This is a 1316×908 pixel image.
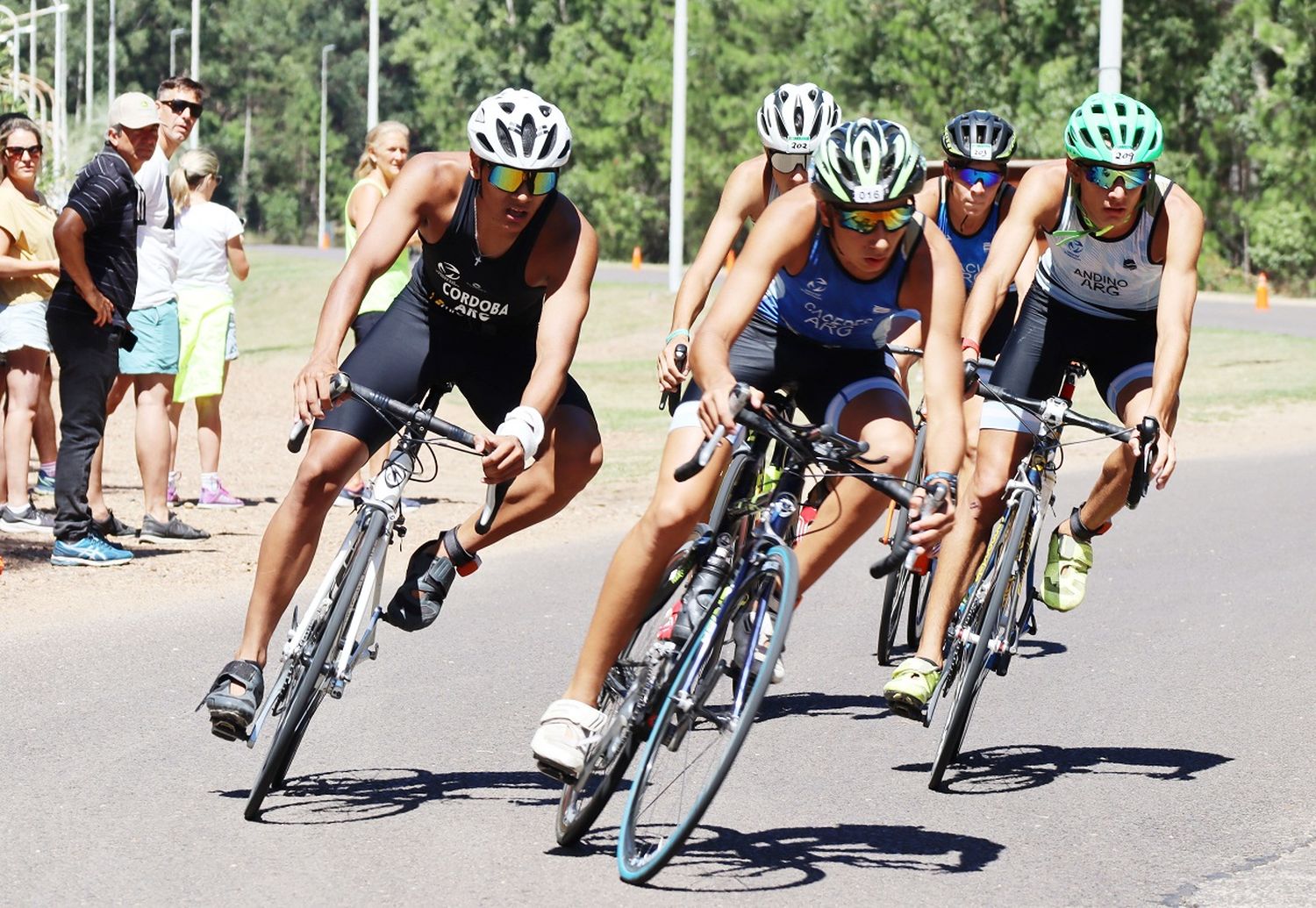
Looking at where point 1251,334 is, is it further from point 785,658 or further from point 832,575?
point 785,658

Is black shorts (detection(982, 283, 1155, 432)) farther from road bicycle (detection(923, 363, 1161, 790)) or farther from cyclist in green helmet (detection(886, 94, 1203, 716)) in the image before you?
road bicycle (detection(923, 363, 1161, 790))

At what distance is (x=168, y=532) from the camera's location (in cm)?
1102

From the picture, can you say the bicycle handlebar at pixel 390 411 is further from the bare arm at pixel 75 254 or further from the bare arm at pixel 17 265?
the bare arm at pixel 17 265

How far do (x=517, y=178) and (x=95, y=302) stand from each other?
4.51 meters

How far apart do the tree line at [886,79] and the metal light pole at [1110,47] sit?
795 centimetres

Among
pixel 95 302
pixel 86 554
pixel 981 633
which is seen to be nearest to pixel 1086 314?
pixel 981 633

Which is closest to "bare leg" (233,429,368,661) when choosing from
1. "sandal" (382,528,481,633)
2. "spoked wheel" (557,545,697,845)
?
"sandal" (382,528,481,633)

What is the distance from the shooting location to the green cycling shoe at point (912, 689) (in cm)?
638

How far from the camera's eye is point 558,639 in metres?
8.77

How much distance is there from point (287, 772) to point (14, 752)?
97 centimetres

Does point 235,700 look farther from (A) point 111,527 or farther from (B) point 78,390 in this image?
(A) point 111,527

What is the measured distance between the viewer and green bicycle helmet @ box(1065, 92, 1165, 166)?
6598 mm

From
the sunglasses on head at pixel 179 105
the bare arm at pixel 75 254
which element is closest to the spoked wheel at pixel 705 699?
the bare arm at pixel 75 254

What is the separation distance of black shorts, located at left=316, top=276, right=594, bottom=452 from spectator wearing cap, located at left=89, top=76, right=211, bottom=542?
4.77 metres
